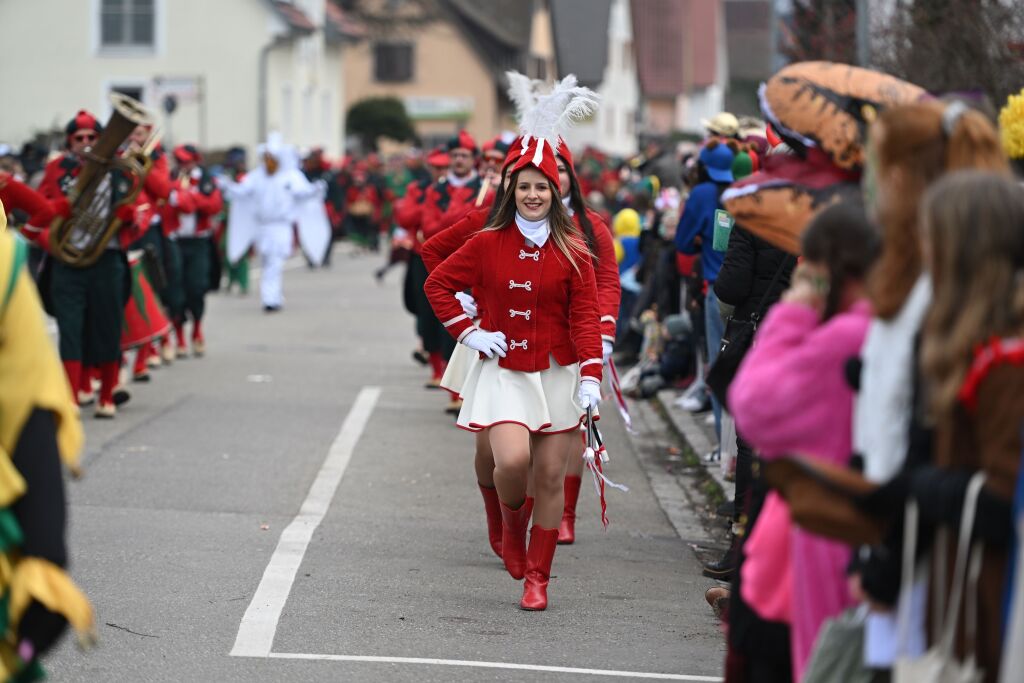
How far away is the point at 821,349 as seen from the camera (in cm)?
372

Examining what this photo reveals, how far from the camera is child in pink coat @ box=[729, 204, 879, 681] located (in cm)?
372

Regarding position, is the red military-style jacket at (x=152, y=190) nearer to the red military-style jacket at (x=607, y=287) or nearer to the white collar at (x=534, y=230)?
the red military-style jacket at (x=607, y=287)

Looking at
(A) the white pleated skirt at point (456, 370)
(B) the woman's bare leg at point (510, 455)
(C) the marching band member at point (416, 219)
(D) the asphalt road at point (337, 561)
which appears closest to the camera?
(D) the asphalt road at point (337, 561)

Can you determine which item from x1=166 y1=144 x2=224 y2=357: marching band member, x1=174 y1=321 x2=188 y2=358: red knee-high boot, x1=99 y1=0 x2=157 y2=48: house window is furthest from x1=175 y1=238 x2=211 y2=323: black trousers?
x1=99 y1=0 x2=157 y2=48: house window

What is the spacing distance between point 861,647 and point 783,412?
1.61ft

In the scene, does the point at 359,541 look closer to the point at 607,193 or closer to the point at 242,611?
the point at 242,611

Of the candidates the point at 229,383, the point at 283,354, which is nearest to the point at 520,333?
the point at 229,383

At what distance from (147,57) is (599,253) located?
39.8 m

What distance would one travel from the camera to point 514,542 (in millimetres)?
7582

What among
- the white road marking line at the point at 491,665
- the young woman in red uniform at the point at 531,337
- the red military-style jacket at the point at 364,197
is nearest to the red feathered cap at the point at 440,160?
the young woman in red uniform at the point at 531,337

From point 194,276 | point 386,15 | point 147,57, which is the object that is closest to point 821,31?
point 194,276

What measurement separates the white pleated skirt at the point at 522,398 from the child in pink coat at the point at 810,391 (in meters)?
3.43

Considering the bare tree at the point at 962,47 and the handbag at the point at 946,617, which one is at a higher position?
the bare tree at the point at 962,47

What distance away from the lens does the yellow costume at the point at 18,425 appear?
12.5 feet
